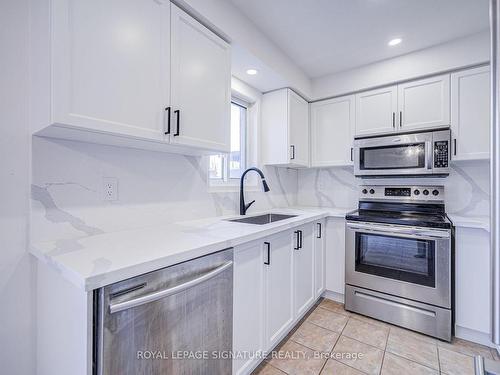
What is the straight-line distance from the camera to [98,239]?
1161 mm

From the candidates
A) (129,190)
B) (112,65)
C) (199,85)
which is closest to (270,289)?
(129,190)

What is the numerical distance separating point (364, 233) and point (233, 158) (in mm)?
1417

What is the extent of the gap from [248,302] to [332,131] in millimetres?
2105

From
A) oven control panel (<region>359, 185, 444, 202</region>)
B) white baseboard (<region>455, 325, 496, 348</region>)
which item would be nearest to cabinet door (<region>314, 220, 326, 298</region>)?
oven control panel (<region>359, 185, 444, 202</region>)

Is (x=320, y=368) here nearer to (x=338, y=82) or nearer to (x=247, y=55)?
(x=247, y=55)

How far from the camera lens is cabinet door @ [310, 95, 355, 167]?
262 cm

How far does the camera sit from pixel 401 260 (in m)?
2.03

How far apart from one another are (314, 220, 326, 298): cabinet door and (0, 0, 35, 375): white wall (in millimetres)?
2007

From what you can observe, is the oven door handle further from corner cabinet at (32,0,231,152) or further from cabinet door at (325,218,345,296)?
corner cabinet at (32,0,231,152)

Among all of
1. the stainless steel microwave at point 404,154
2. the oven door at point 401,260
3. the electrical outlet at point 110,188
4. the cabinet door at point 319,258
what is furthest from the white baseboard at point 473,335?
the electrical outlet at point 110,188

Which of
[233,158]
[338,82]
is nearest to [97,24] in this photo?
[233,158]

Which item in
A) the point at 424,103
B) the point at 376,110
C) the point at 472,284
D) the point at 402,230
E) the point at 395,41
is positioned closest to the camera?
the point at 472,284

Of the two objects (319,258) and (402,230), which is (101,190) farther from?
(402,230)

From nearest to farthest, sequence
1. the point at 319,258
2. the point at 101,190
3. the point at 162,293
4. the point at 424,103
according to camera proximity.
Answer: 1. the point at 162,293
2. the point at 101,190
3. the point at 424,103
4. the point at 319,258
